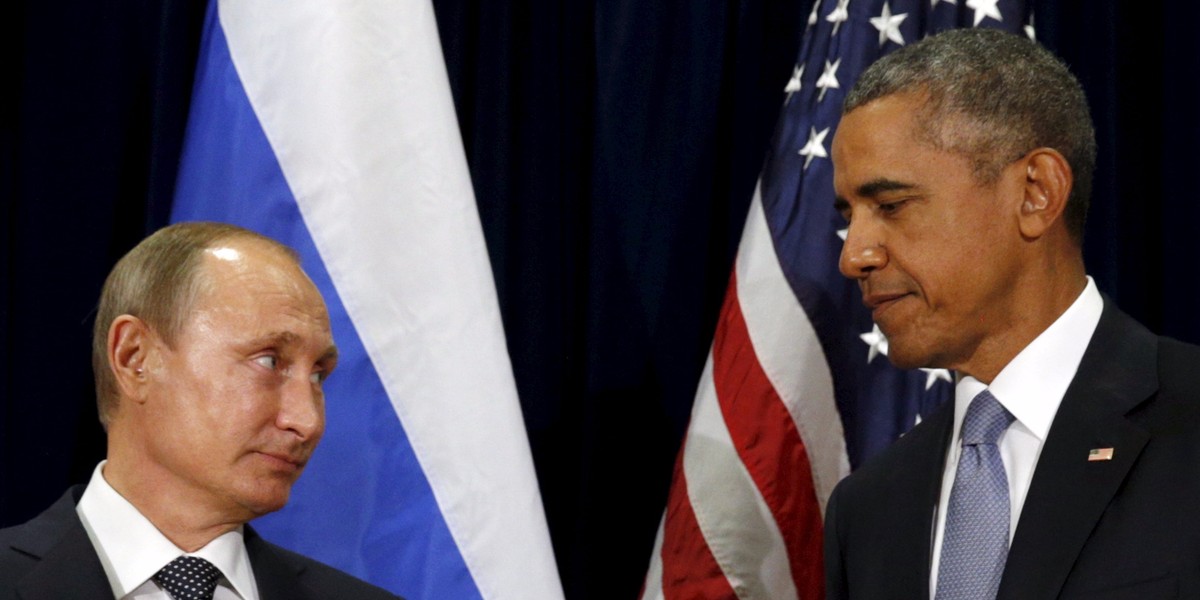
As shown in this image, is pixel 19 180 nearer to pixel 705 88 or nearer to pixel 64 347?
pixel 64 347

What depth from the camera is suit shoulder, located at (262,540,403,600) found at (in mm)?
2018

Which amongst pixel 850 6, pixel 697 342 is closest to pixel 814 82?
pixel 850 6

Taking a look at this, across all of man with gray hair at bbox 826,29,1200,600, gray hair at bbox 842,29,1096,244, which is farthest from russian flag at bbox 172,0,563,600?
gray hair at bbox 842,29,1096,244

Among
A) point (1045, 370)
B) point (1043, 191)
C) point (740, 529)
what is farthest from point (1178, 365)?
point (740, 529)

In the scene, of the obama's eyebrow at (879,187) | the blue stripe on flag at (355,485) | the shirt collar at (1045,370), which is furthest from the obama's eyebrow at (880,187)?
the blue stripe on flag at (355,485)

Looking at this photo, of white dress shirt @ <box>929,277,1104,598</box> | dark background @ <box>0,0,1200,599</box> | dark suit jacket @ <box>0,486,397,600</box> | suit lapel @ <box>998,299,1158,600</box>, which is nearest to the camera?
dark suit jacket @ <box>0,486,397,600</box>

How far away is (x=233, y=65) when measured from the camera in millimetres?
2633

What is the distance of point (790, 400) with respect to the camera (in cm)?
273

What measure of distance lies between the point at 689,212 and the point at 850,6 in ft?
2.11

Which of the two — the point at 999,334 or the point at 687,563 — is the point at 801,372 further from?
the point at 999,334

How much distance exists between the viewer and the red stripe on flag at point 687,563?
2.71 meters

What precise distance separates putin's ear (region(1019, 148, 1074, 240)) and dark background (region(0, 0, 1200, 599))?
3.91ft

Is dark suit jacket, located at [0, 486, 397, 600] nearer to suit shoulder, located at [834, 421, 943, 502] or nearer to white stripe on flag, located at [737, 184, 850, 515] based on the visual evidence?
suit shoulder, located at [834, 421, 943, 502]

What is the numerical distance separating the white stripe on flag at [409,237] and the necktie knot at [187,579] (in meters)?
0.65
